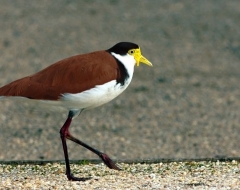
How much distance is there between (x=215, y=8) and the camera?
23109 millimetres

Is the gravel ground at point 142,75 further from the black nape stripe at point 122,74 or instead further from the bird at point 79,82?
the black nape stripe at point 122,74

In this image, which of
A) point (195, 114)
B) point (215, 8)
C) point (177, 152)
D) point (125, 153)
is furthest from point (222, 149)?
point (215, 8)

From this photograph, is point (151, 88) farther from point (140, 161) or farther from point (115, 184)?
point (115, 184)

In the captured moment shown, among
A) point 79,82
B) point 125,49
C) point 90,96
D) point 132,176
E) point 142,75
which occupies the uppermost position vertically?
point 142,75

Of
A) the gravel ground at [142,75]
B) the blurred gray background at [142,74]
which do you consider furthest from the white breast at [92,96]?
the gravel ground at [142,75]

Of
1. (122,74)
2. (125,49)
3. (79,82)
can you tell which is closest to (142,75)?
(125,49)

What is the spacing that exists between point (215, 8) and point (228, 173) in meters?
15.9

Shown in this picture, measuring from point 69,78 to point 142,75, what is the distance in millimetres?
9344

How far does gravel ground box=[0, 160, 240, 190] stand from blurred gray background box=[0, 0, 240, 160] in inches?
27.3

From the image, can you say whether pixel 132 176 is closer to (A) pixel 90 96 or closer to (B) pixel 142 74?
(A) pixel 90 96

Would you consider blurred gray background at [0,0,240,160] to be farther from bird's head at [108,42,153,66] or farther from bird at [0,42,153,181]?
bird's head at [108,42,153,66]

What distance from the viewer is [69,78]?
749 centimetres

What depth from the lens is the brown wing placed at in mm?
7402

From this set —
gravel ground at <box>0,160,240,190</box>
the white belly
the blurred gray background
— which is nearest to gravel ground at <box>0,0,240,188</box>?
the blurred gray background
